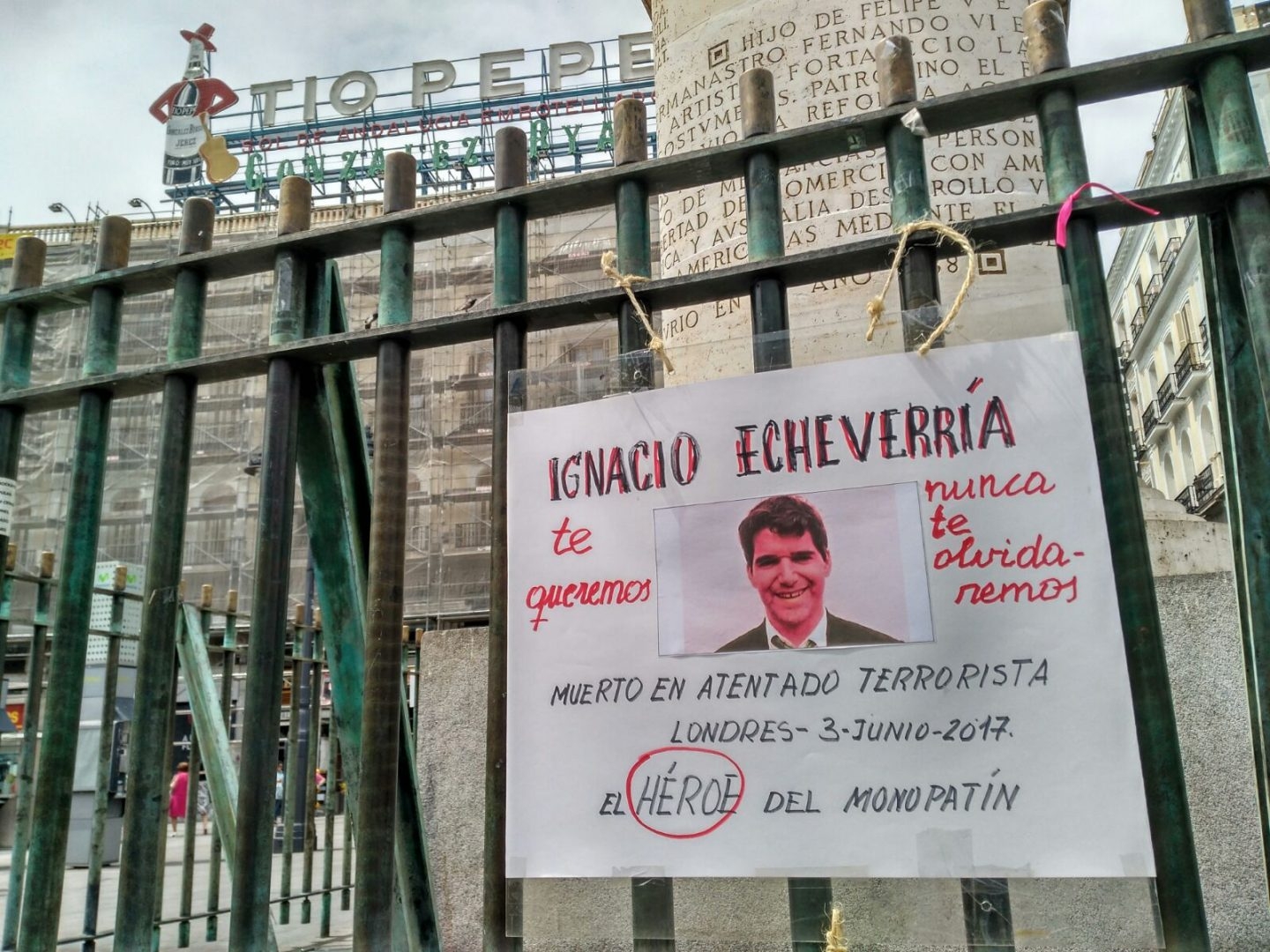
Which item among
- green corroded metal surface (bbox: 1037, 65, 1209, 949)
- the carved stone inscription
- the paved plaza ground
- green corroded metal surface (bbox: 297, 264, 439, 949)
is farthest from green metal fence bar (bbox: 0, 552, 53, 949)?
green corroded metal surface (bbox: 1037, 65, 1209, 949)

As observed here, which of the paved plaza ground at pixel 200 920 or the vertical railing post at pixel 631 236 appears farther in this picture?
the paved plaza ground at pixel 200 920

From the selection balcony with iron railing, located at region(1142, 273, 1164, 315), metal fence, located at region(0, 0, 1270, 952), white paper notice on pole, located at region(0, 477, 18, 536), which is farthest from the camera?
balcony with iron railing, located at region(1142, 273, 1164, 315)

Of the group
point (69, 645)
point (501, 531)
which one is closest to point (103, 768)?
point (69, 645)

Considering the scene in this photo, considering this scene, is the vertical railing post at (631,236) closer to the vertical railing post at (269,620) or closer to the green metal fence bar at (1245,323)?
the vertical railing post at (269,620)

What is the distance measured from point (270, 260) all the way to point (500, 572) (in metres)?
1.14

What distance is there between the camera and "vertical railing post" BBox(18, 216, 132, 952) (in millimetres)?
2652

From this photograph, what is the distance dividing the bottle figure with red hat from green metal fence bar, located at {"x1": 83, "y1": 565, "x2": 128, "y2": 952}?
117 feet

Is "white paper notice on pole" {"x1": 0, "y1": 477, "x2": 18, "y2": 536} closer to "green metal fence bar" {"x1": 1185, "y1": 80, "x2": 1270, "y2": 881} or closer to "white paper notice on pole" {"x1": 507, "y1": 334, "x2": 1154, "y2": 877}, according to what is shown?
"white paper notice on pole" {"x1": 507, "y1": 334, "x2": 1154, "y2": 877}

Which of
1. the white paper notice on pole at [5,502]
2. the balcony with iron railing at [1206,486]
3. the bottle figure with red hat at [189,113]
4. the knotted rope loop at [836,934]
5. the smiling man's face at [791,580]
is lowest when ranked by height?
the knotted rope loop at [836,934]

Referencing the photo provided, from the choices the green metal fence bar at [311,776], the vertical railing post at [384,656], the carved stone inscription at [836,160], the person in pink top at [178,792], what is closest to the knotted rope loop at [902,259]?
the vertical railing post at [384,656]

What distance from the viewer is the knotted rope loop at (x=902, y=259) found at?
1979 mm

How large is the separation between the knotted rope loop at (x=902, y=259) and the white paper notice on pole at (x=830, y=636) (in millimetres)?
55

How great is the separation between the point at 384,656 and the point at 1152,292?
38303 millimetres

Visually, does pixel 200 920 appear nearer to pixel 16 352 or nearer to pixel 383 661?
pixel 16 352
